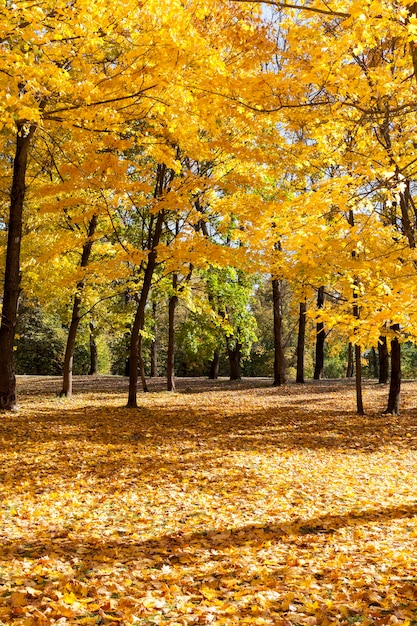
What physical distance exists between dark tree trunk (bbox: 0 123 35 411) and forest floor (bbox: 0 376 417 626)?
3.15 ft

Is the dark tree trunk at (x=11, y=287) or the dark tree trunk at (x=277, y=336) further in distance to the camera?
the dark tree trunk at (x=277, y=336)

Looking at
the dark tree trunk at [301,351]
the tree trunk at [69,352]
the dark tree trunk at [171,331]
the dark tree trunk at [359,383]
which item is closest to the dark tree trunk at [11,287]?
the tree trunk at [69,352]

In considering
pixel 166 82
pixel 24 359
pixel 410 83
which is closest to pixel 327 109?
pixel 410 83

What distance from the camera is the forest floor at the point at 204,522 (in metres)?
3.49

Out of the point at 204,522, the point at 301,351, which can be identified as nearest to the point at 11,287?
the point at 204,522

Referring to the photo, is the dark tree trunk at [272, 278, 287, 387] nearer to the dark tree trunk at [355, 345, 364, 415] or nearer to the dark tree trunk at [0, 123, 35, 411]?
the dark tree trunk at [355, 345, 364, 415]

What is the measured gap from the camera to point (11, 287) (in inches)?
400

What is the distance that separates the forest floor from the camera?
A: 137 inches

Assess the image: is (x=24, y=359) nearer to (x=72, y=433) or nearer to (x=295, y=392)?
(x=295, y=392)

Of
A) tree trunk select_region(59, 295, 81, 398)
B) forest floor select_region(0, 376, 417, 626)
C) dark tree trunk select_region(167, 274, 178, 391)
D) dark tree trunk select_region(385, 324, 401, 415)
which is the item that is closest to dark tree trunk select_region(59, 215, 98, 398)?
tree trunk select_region(59, 295, 81, 398)

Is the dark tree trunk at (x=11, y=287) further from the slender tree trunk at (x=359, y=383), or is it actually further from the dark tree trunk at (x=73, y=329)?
the slender tree trunk at (x=359, y=383)

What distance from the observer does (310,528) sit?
520cm

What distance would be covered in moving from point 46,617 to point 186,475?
3888mm

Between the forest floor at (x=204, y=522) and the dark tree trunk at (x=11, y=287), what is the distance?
959 mm
